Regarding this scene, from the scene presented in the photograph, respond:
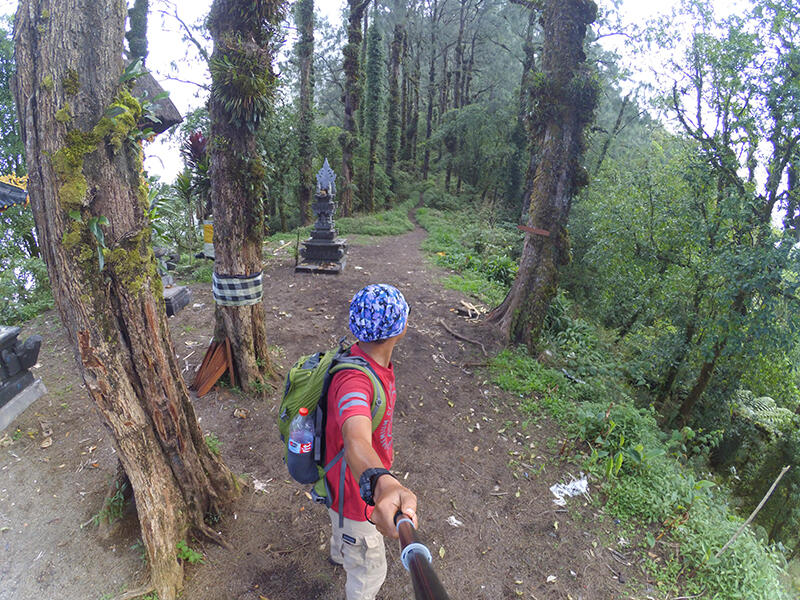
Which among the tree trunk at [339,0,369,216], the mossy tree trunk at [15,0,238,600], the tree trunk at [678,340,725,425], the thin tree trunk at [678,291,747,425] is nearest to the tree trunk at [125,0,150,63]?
the tree trunk at [339,0,369,216]

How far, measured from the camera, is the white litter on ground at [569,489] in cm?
405

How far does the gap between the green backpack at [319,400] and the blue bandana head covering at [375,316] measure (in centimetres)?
13

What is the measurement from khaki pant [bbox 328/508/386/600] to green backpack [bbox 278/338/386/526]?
7.5 inches

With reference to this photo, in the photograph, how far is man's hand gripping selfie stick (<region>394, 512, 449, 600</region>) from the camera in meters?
0.91

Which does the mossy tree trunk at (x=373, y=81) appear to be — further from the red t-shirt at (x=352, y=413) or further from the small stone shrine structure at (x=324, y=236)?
the red t-shirt at (x=352, y=413)

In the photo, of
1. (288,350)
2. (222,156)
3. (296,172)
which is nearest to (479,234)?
(296,172)

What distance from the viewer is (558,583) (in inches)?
126

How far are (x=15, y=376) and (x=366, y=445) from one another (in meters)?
5.10

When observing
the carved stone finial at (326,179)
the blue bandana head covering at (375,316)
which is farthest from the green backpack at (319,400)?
the carved stone finial at (326,179)

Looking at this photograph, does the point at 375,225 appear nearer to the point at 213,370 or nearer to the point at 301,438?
the point at 213,370

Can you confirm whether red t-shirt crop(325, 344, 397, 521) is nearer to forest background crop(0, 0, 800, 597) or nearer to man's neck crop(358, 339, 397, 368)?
man's neck crop(358, 339, 397, 368)

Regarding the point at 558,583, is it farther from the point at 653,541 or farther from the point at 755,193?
the point at 755,193

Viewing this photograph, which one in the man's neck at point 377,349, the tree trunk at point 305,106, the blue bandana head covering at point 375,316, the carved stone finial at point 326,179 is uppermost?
the tree trunk at point 305,106

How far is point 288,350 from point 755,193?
25.2ft
